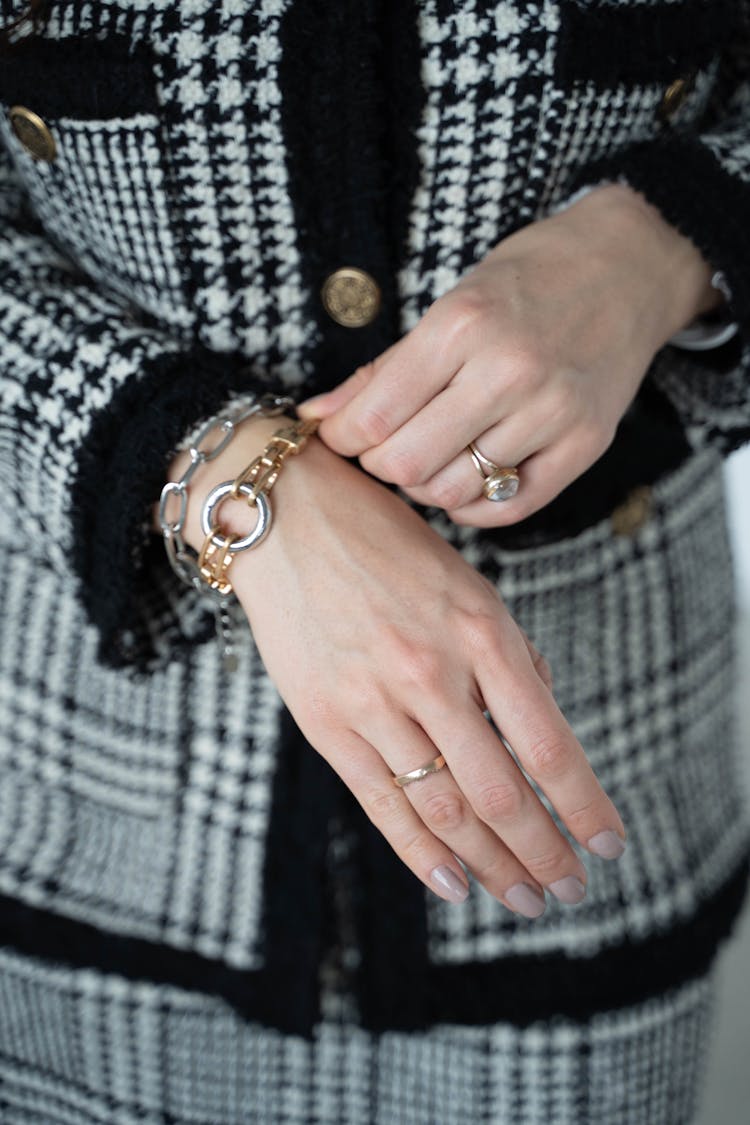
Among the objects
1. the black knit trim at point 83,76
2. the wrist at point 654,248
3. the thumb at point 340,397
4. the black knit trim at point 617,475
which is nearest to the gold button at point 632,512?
the black knit trim at point 617,475

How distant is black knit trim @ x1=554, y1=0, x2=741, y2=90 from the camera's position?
0.55 m

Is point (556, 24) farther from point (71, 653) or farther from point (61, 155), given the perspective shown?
point (71, 653)

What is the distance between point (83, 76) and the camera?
54 centimetres

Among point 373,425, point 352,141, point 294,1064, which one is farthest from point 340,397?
point 294,1064

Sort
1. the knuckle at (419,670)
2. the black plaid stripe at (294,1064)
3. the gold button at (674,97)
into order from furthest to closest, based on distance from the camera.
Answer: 1. the black plaid stripe at (294,1064)
2. the gold button at (674,97)
3. the knuckle at (419,670)

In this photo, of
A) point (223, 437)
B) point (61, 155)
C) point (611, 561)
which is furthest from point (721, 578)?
point (61, 155)

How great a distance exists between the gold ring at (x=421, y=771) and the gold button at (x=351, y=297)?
27cm

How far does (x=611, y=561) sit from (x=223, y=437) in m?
0.33

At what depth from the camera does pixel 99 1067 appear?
0.71 m

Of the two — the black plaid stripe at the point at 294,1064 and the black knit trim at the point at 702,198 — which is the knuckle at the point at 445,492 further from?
the black plaid stripe at the point at 294,1064

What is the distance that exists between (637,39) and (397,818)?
1.50 feet

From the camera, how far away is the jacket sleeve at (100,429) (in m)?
0.54

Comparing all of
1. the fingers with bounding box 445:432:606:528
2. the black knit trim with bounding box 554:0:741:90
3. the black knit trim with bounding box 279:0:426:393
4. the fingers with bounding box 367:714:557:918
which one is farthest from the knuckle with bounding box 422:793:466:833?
the black knit trim with bounding box 554:0:741:90

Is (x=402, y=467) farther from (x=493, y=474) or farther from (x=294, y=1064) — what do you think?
(x=294, y=1064)
